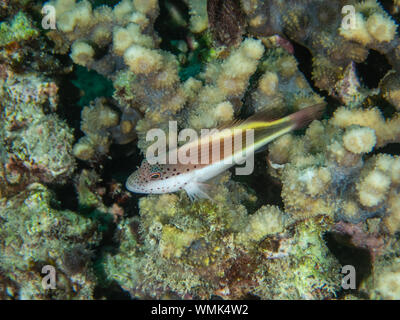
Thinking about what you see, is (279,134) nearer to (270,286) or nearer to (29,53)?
(270,286)

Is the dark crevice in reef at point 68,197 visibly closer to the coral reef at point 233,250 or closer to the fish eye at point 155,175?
the coral reef at point 233,250

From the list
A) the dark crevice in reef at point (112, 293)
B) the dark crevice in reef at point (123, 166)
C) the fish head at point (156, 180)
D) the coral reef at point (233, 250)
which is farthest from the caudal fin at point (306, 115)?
the dark crevice in reef at point (112, 293)

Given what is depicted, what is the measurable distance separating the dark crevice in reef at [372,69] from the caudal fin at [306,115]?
2.69ft

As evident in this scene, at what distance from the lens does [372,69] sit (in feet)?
12.4

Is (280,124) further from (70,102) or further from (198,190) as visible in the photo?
(70,102)

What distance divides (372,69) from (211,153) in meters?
2.52

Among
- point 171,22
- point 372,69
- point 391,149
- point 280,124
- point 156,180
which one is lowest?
point 156,180

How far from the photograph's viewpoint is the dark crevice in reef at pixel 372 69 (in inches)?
146

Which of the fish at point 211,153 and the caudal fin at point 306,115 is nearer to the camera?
the fish at point 211,153

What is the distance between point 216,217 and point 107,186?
2.27m

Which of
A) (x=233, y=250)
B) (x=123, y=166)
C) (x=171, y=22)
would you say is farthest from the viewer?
(x=171, y=22)

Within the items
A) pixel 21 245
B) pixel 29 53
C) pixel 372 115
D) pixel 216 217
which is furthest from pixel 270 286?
pixel 29 53

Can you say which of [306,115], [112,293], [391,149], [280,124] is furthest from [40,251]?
[391,149]

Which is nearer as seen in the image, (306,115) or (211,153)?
(211,153)
